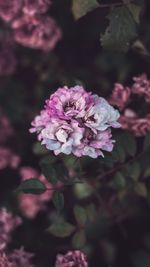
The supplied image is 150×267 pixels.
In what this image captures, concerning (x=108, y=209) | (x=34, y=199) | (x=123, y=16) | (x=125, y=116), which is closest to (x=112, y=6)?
(x=123, y=16)

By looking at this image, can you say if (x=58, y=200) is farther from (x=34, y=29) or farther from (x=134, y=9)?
(x=34, y=29)

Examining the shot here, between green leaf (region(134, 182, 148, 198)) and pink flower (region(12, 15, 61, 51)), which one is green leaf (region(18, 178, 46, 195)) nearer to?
green leaf (region(134, 182, 148, 198))

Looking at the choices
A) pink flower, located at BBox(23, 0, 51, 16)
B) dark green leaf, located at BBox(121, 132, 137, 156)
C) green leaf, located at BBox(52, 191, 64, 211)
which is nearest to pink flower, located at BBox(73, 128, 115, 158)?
green leaf, located at BBox(52, 191, 64, 211)

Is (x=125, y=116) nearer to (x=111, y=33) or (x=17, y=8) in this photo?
(x=111, y=33)

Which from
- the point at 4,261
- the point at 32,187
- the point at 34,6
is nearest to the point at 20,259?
the point at 4,261

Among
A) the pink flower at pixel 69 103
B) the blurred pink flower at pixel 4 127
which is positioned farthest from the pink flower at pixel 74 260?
the blurred pink flower at pixel 4 127

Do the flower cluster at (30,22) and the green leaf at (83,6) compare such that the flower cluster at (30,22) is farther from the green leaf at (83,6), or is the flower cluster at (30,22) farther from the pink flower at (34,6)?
the green leaf at (83,6)
